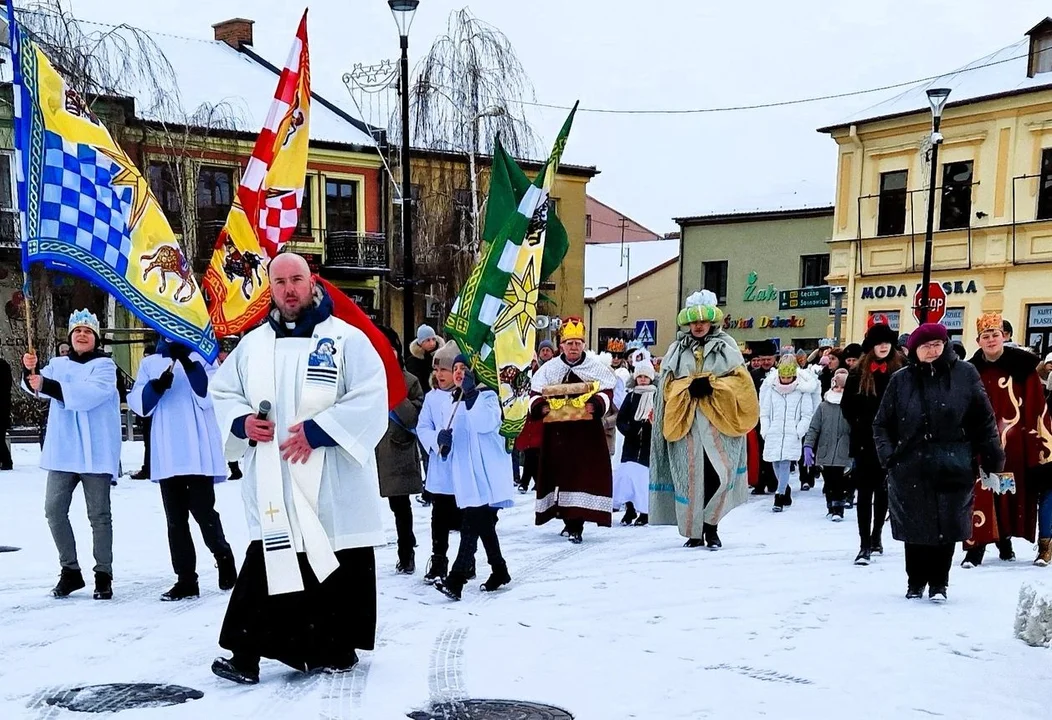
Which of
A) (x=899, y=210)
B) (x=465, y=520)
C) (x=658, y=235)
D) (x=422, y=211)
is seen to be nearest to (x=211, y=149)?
(x=422, y=211)

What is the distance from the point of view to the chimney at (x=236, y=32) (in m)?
34.9

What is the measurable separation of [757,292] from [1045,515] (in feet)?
96.6

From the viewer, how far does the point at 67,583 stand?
652 cm

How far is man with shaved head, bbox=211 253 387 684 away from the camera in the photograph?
15.3 ft

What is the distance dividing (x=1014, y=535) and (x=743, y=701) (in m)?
4.25

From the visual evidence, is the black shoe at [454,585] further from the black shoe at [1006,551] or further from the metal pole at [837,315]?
the metal pole at [837,315]

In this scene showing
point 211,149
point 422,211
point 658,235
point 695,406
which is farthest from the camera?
point 658,235

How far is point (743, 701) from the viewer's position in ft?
14.8

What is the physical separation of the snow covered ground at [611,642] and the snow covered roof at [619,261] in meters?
36.5

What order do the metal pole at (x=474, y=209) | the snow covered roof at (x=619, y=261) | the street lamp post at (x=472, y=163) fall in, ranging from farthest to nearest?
the snow covered roof at (x=619, y=261)
the metal pole at (x=474, y=209)
the street lamp post at (x=472, y=163)

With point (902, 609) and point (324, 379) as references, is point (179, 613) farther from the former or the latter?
point (902, 609)

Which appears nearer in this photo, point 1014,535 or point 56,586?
point 56,586

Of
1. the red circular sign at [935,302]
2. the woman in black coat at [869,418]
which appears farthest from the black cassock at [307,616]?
the red circular sign at [935,302]

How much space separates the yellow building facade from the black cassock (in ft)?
75.2
